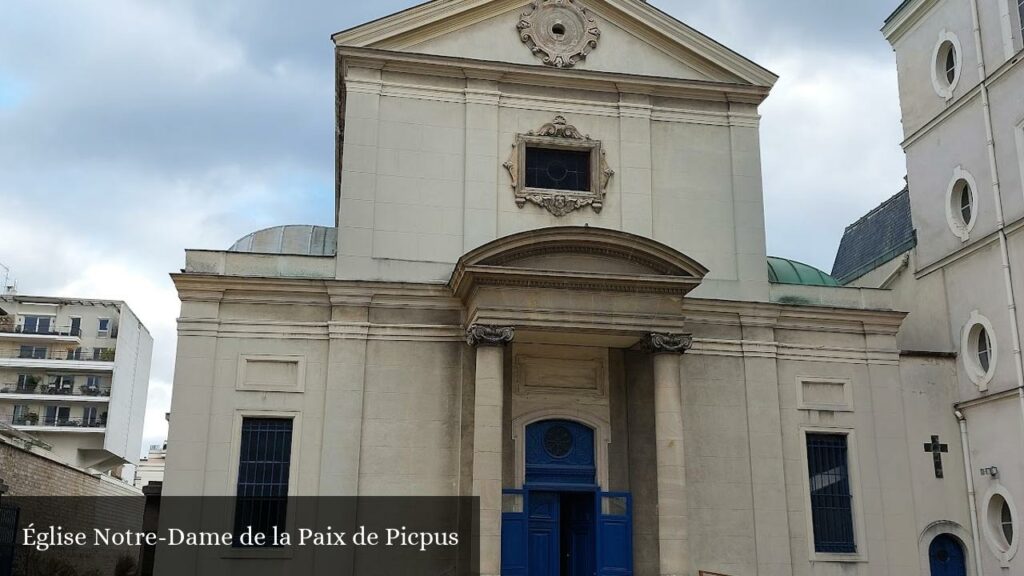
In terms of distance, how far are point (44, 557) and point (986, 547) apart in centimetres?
2319

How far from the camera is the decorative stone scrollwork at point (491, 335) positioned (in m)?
16.6

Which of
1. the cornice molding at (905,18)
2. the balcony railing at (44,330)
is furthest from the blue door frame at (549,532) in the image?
the balcony railing at (44,330)

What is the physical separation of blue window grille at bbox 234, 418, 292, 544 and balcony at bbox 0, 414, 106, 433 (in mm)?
43314

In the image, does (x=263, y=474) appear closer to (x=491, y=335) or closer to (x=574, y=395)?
(x=491, y=335)

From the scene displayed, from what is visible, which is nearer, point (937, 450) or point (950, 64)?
point (937, 450)

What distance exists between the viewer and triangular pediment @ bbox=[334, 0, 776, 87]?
1914 cm

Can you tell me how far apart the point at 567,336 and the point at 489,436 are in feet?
8.41

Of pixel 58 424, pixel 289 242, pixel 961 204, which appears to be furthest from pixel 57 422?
pixel 961 204

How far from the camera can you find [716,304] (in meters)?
18.8

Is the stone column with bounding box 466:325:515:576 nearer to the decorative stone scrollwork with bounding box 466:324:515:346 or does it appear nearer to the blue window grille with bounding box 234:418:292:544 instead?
the decorative stone scrollwork with bounding box 466:324:515:346

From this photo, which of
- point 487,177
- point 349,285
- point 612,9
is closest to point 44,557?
point 349,285

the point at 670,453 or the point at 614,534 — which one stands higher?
the point at 670,453

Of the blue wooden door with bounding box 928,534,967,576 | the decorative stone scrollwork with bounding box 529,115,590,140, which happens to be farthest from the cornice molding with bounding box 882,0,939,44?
the blue wooden door with bounding box 928,534,967,576

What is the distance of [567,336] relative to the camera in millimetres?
17578
